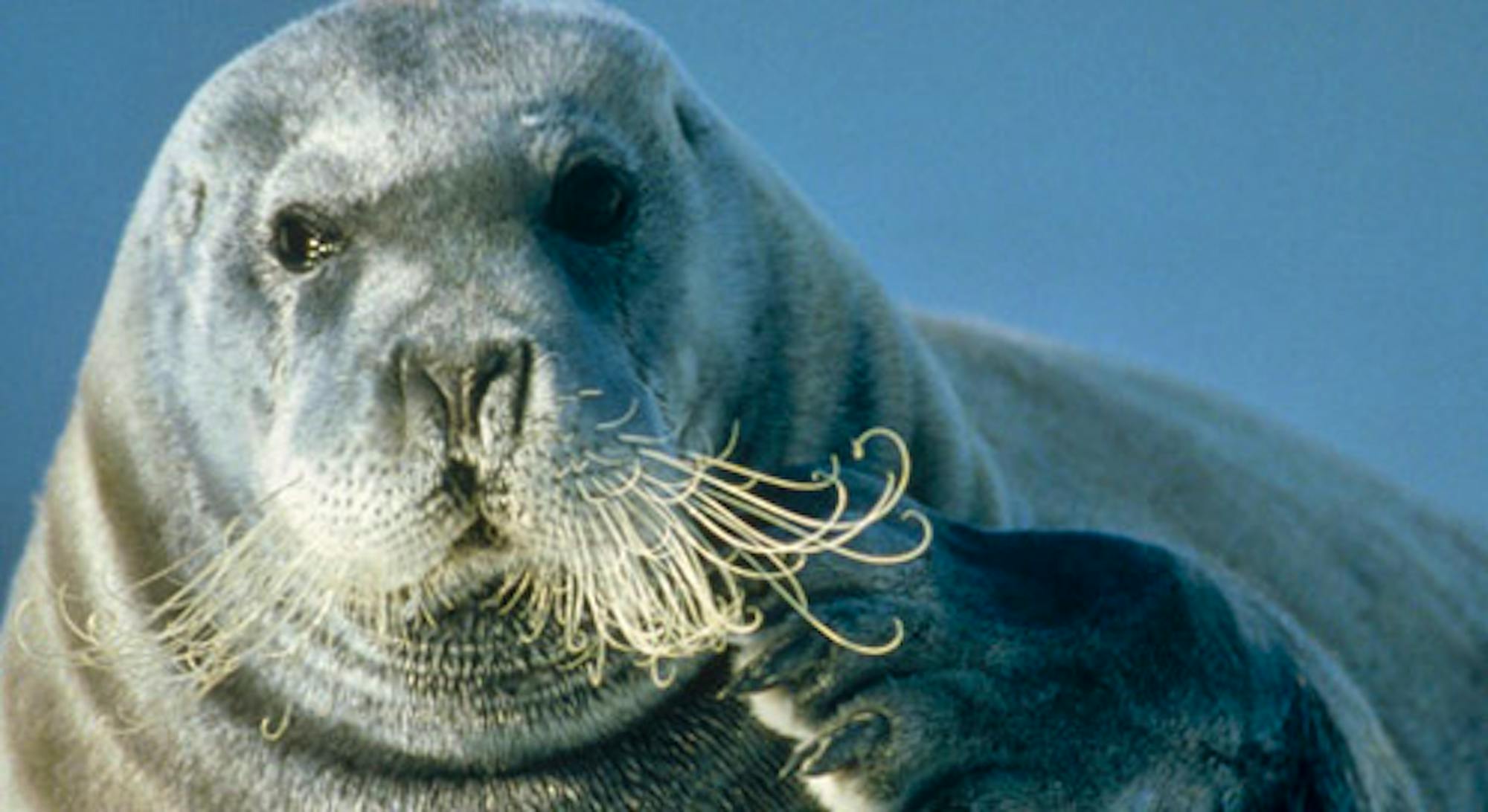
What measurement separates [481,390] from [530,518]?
0.15 m

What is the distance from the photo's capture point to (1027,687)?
9.66 feet

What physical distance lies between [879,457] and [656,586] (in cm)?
57

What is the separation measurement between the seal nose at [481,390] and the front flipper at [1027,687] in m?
0.40

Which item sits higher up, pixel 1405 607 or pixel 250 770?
pixel 1405 607

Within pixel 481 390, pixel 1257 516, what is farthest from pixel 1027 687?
pixel 1257 516

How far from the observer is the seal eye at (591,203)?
2.97 metres

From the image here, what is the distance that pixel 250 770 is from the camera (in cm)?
317

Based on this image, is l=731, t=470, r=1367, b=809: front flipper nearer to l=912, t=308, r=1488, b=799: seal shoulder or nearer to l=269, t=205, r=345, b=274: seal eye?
l=269, t=205, r=345, b=274: seal eye

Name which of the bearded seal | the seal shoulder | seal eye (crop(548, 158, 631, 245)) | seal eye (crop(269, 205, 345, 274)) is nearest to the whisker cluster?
the bearded seal

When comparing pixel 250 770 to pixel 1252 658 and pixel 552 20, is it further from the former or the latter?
pixel 1252 658

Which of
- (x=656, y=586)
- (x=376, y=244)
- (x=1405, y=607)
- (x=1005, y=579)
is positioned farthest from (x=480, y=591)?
(x=1405, y=607)

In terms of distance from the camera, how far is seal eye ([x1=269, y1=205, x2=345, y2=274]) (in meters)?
2.95

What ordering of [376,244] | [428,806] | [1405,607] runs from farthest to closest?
1. [1405,607]
2. [428,806]
3. [376,244]

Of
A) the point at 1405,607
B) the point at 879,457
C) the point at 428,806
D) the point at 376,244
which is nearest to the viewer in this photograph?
the point at 376,244
